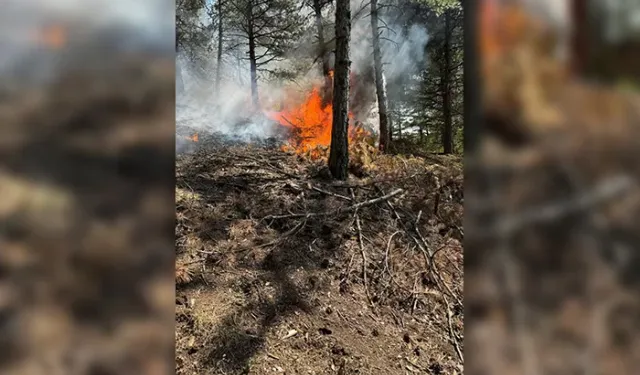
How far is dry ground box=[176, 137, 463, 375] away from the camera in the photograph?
220 centimetres

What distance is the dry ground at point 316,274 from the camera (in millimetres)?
2199

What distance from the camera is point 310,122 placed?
639cm

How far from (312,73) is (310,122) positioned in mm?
1402
